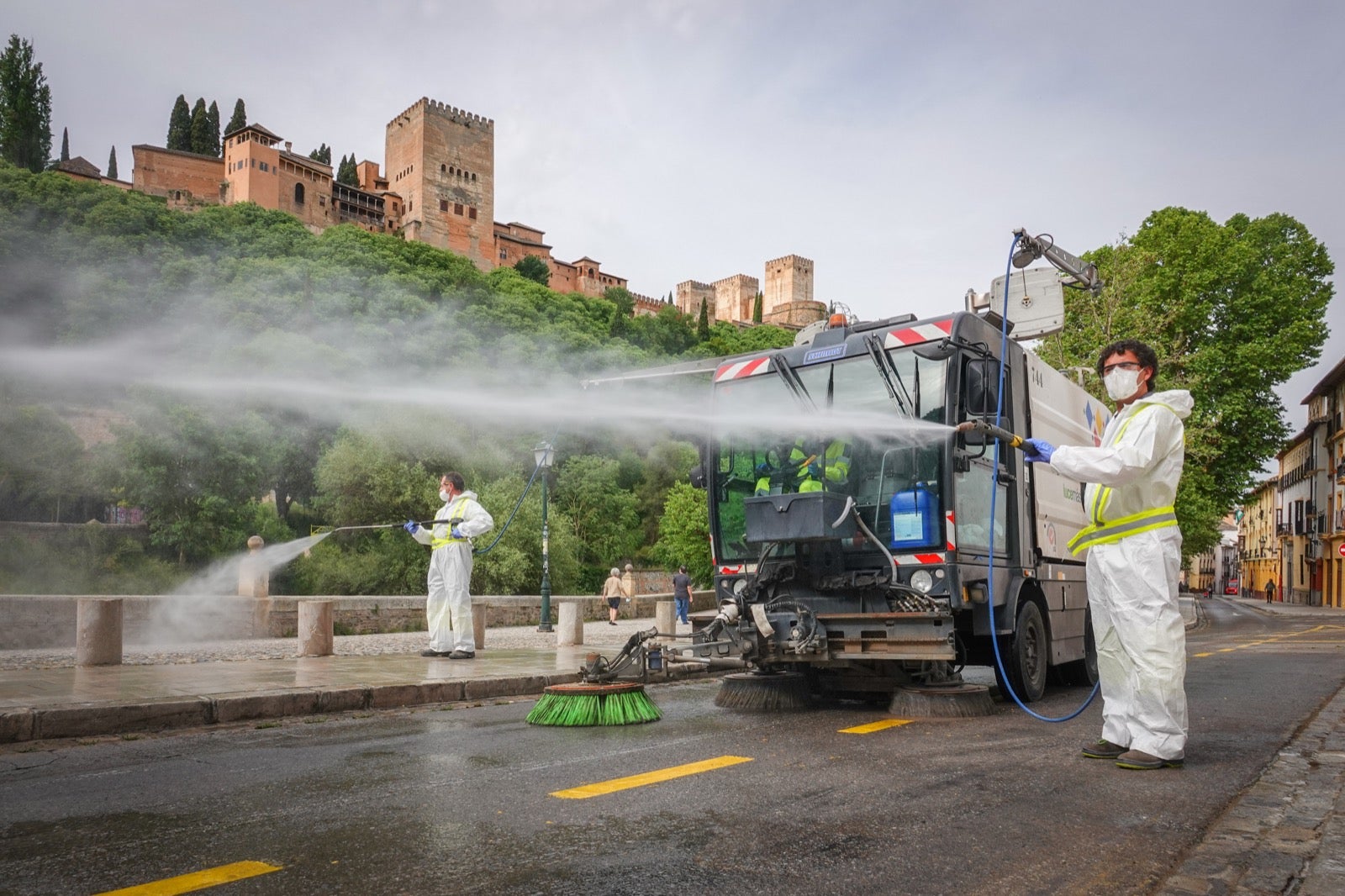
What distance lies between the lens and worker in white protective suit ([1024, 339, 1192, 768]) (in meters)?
5.47

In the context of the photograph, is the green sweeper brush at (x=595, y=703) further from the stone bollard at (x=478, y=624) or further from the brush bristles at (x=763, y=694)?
the stone bollard at (x=478, y=624)

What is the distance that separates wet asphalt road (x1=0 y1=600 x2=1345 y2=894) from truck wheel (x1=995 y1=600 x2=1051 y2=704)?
0.91 metres

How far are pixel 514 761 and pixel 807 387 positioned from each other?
12.8ft

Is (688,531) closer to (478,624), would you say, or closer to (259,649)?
(478,624)

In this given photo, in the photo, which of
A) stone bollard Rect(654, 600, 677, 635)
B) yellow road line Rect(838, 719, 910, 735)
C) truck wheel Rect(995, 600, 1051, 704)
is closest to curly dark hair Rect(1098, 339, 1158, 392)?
yellow road line Rect(838, 719, 910, 735)

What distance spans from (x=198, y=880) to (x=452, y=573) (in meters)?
8.96

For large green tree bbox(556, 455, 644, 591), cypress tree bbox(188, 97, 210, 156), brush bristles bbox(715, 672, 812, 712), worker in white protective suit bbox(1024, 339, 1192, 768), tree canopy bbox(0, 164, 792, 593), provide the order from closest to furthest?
worker in white protective suit bbox(1024, 339, 1192, 768) → brush bristles bbox(715, 672, 812, 712) → tree canopy bbox(0, 164, 792, 593) → large green tree bbox(556, 455, 644, 591) → cypress tree bbox(188, 97, 210, 156)

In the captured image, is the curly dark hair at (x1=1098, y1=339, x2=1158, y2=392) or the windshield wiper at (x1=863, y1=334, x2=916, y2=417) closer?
the curly dark hair at (x1=1098, y1=339, x2=1158, y2=392)

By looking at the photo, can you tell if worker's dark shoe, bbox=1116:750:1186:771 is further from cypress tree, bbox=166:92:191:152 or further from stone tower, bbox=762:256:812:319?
stone tower, bbox=762:256:812:319

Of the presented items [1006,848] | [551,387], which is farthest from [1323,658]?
[551,387]

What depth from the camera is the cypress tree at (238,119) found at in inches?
4350

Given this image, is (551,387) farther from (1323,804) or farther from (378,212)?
(378,212)

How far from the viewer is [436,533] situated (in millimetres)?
12555

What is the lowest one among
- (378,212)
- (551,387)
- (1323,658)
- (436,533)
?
(1323,658)
